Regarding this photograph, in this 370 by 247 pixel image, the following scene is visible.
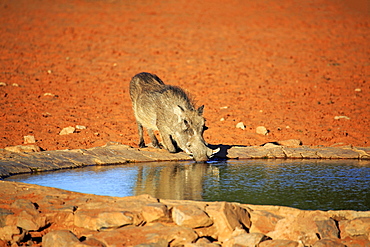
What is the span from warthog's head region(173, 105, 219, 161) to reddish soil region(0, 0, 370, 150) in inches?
95.2

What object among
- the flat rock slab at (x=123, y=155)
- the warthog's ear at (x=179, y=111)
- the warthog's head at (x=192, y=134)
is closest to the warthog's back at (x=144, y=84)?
the warthog's ear at (x=179, y=111)

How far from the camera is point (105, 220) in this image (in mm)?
4121

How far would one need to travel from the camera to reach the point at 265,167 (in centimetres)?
690

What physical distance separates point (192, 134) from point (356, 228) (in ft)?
12.2

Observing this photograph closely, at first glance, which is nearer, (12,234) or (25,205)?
(12,234)

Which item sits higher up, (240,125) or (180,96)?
(180,96)

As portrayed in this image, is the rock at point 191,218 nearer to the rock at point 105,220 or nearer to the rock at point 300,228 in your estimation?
the rock at point 105,220

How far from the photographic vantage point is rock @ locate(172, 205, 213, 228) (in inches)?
160

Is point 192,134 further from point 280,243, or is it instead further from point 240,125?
point 240,125

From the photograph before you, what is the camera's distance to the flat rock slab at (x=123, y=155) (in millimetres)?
6504

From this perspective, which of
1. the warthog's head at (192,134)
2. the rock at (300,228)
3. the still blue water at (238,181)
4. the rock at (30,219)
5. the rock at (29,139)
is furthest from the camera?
the rock at (29,139)

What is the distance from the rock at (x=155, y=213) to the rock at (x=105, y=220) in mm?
138

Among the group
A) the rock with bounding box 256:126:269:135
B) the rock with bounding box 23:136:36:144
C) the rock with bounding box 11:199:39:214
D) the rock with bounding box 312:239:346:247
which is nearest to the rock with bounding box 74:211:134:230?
the rock with bounding box 11:199:39:214

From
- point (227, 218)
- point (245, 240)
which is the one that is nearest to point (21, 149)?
point (227, 218)
